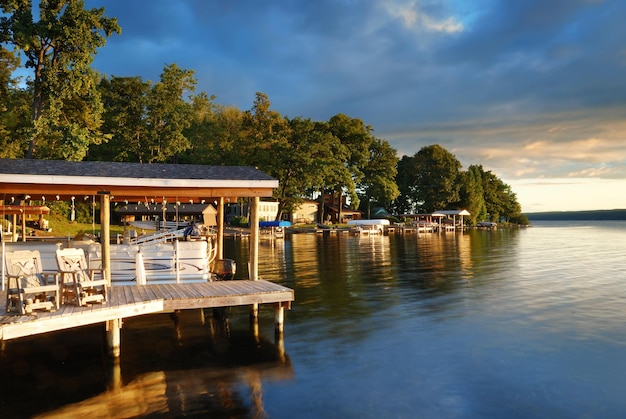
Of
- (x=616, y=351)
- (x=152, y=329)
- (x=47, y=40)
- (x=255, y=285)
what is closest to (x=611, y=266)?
(x=616, y=351)

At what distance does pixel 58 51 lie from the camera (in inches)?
1401

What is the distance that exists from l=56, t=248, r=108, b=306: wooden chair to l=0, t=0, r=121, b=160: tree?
27.1 m

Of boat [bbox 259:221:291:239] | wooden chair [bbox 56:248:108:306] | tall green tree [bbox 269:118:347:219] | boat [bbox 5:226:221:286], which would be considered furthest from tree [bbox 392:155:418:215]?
wooden chair [bbox 56:248:108:306]

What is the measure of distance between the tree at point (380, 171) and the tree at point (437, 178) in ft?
33.1

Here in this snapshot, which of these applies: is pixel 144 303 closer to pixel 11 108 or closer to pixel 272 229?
pixel 11 108

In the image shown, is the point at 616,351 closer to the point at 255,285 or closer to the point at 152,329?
the point at 255,285

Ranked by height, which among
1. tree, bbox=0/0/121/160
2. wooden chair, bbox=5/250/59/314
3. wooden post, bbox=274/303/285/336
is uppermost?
tree, bbox=0/0/121/160

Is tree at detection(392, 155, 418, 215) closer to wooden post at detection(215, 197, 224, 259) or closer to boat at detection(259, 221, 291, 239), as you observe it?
boat at detection(259, 221, 291, 239)

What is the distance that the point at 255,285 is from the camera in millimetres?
13359

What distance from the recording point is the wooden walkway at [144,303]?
898 centimetres

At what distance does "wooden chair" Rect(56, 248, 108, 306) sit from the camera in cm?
1021

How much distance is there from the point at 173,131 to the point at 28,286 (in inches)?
2039

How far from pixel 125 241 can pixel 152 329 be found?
3313mm

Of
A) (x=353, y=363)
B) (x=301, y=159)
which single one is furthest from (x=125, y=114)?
(x=353, y=363)
